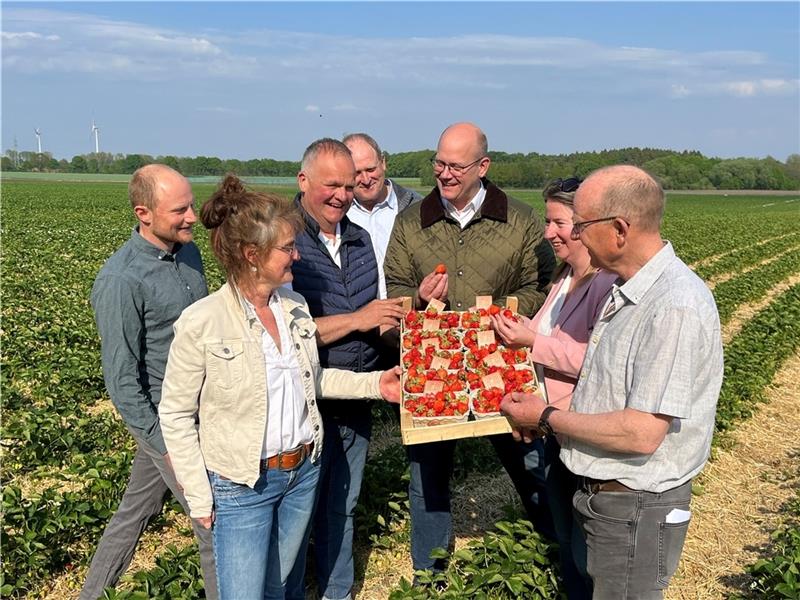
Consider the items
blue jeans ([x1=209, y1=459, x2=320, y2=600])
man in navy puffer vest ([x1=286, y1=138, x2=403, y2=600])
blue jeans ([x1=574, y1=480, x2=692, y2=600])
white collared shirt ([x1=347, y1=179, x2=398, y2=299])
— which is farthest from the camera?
white collared shirt ([x1=347, y1=179, x2=398, y2=299])

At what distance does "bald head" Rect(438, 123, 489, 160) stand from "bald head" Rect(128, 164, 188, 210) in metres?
1.54

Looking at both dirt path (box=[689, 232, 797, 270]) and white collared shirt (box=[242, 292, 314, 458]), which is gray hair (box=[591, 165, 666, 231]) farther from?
dirt path (box=[689, 232, 797, 270])

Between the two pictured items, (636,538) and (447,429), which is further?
(447,429)

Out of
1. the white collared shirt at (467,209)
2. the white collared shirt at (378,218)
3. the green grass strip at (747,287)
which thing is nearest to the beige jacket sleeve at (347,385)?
the white collared shirt at (467,209)

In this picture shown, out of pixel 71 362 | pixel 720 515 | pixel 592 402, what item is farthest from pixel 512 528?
pixel 71 362

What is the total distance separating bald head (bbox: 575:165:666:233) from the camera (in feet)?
8.69

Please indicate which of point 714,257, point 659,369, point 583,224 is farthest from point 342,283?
point 714,257

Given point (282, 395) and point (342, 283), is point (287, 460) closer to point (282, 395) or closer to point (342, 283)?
point (282, 395)

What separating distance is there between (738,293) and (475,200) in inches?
453

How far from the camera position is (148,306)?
3.54m

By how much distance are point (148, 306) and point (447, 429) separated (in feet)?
5.24

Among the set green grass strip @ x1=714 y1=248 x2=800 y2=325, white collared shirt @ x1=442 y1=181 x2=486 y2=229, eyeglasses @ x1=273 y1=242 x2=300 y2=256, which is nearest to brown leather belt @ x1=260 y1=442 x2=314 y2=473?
eyeglasses @ x1=273 y1=242 x2=300 y2=256

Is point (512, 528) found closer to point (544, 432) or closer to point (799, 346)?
point (544, 432)

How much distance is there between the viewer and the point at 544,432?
10.5ft
